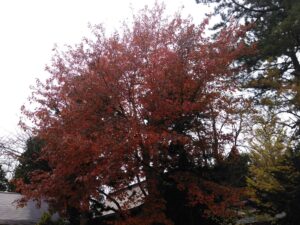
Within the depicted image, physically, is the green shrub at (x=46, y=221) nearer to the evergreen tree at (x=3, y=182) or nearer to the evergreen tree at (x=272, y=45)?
the evergreen tree at (x=272, y=45)

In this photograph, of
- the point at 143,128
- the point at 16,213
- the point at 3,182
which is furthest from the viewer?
the point at 3,182

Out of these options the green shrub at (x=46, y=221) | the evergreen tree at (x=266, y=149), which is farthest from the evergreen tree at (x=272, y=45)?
the green shrub at (x=46, y=221)

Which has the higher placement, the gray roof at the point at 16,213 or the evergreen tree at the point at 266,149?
the evergreen tree at the point at 266,149

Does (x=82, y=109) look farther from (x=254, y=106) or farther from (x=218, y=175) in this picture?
(x=254, y=106)

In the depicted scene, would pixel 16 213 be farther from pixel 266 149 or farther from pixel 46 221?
pixel 266 149

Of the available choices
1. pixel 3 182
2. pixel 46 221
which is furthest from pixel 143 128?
pixel 3 182

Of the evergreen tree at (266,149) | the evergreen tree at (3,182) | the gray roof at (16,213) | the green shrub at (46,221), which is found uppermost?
the evergreen tree at (3,182)

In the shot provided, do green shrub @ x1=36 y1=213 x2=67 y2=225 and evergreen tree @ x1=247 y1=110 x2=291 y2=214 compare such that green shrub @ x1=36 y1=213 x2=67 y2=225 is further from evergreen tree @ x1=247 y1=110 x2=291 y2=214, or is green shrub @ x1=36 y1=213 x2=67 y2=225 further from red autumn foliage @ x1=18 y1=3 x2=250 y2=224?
evergreen tree @ x1=247 y1=110 x2=291 y2=214

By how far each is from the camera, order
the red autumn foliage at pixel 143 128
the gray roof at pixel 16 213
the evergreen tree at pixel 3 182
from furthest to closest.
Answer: the evergreen tree at pixel 3 182
the gray roof at pixel 16 213
the red autumn foliage at pixel 143 128

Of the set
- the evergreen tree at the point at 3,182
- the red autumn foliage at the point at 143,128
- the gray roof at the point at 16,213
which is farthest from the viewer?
the evergreen tree at the point at 3,182

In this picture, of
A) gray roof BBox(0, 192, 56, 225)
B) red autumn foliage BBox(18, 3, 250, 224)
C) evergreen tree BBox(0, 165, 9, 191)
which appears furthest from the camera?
evergreen tree BBox(0, 165, 9, 191)

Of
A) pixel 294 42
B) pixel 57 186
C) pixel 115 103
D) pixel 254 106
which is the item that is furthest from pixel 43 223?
pixel 294 42

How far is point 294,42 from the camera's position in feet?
60.3

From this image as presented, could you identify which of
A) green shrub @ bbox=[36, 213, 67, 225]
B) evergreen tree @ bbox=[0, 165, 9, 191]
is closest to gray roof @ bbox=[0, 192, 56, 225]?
green shrub @ bbox=[36, 213, 67, 225]
